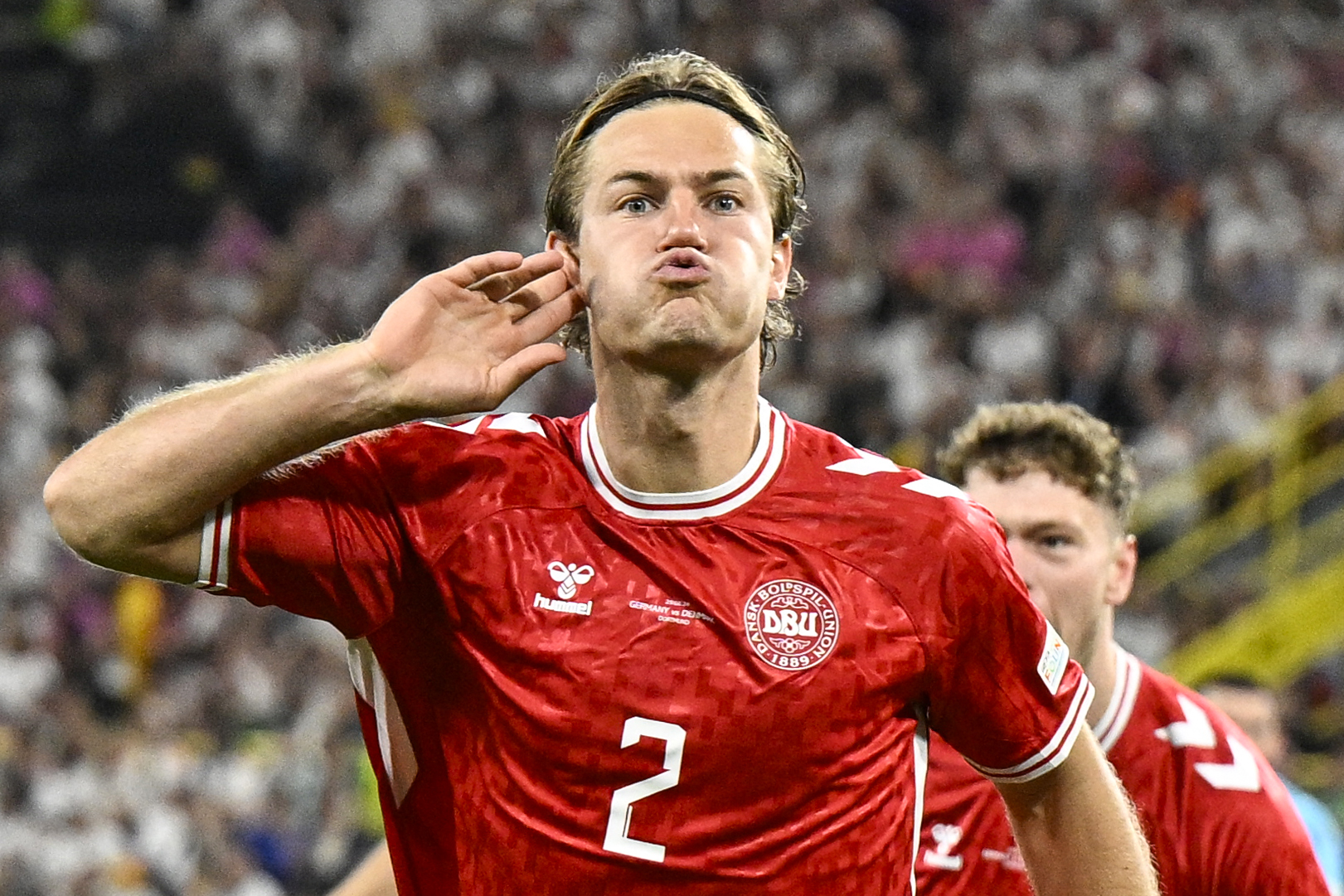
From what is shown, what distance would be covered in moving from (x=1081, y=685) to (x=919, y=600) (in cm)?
39

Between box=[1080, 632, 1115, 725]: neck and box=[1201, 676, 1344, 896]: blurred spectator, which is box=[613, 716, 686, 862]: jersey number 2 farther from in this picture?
box=[1201, 676, 1344, 896]: blurred spectator

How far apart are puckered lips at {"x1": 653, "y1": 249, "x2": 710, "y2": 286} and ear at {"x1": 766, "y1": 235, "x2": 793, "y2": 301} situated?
1.01 ft

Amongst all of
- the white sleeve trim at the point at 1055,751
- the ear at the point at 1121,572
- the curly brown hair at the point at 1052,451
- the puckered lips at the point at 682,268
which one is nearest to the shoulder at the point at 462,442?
the puckered lips at the point at 682,268

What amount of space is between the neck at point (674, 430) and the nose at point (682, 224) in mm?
230

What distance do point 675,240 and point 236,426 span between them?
76 centimetres

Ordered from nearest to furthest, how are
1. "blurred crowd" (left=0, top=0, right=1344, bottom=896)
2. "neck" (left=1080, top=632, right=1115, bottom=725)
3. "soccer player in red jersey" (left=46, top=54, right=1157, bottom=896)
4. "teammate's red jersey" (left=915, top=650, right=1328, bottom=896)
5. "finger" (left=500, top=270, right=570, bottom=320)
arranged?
"soccer player in red jersey" (left=46, top=54, right=1157, bottom=896), "finger" (left=500, top=270, right=570, bottom=320), "teammate's red jersey" (left=915, top=650, right=1328, bottom=896), "neck" (left=1080, top=632, right=1115, bottom=725), "blurred crowd" (left=0, top=0, right=1344, bottom=896)

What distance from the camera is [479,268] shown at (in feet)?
9.64

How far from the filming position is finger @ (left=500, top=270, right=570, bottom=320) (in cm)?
303

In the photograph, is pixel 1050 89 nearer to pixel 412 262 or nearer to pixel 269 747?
pixel 412 262

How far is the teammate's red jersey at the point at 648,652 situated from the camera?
2861 mm

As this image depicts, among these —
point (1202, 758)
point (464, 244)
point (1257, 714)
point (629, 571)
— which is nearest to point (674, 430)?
point (629, 571)

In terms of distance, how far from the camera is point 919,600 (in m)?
2.97

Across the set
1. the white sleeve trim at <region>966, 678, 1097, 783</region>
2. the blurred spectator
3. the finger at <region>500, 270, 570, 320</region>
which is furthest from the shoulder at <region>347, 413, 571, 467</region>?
the blurred spectator

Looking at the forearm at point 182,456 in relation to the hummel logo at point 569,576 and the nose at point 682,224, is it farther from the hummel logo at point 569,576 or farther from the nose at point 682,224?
the nose at point 682,224
